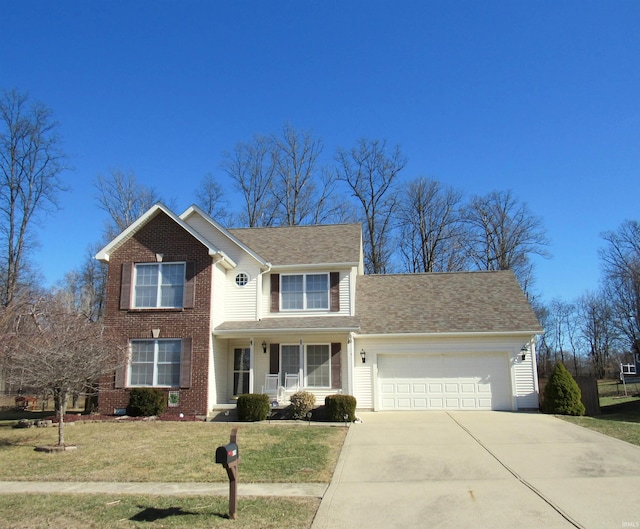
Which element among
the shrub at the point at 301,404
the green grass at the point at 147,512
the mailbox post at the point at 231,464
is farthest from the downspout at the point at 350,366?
the mailbox post at the point at 231,464

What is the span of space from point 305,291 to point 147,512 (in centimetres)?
1299

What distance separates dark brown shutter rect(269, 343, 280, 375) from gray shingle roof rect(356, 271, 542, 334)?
3260 mm

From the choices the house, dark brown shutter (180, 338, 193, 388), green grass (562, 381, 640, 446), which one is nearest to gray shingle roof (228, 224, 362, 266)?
the house

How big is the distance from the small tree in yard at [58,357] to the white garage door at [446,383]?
32.6 feet

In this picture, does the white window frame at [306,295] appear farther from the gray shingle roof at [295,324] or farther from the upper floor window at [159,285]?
the upper floor window at [159,285]

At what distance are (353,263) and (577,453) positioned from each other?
10169mm

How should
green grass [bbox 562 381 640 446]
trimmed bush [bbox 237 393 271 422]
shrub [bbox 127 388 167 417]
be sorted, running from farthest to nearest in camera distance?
shrub [bbox 127 388 167 417], trimmed bush [bbox 237 393 271 422], green grass [bbox 562 381 640 446]

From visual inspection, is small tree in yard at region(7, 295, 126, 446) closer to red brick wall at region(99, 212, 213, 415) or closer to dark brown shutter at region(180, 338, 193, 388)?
dark brown shutter at region(180, 338, 193, 388)

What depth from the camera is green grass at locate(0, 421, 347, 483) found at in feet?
30.2

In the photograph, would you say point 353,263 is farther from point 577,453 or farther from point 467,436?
point 577,453

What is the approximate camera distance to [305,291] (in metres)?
19.6

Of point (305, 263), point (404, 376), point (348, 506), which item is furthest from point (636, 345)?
point (348, 506)

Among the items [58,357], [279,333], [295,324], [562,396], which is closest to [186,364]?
[279,333]

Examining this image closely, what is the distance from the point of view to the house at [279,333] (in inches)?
701
